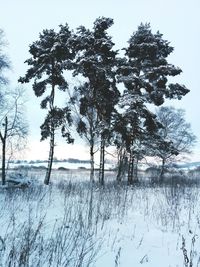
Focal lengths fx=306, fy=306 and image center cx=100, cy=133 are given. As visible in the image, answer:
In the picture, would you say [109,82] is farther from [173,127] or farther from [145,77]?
[173,127]

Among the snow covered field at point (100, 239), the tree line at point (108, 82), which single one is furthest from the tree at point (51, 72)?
the snow covered field at point (100, 239)

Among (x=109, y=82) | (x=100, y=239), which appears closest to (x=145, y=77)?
(x=109, y=82)

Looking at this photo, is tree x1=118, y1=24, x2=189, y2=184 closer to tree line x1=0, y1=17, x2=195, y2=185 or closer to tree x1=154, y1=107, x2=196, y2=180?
tree line x1=0, y1=17, x2=195, y2=185

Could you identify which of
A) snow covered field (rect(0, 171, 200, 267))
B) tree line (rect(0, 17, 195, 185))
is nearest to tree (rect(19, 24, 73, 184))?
tree line (rect(0, 17, 195, 185))

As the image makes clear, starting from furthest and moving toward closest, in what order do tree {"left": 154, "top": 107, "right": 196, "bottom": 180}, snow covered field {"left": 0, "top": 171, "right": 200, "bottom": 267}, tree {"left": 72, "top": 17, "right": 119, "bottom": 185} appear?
1. tree {"left": 154, "top": 107, "right": 196, "bottom": 180}
2. tree {"left": 72, "top": 17, "right": 119, "bottom": 185}
3. snow covered field {"left": 0, "top": 171, "right": 200, "bottom": 267}

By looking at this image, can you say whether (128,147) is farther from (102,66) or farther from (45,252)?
(45,252)

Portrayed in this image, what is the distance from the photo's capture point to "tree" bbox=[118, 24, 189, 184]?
19.7 metres

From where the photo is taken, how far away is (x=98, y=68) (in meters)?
18.7

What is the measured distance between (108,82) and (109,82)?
13cm

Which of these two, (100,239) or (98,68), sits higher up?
(98,68)

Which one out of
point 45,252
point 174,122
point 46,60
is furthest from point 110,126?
point 174,122

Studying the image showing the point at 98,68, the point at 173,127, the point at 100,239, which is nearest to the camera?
the point at 100,239

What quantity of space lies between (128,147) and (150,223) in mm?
11967

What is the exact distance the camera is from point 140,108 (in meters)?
19.7
